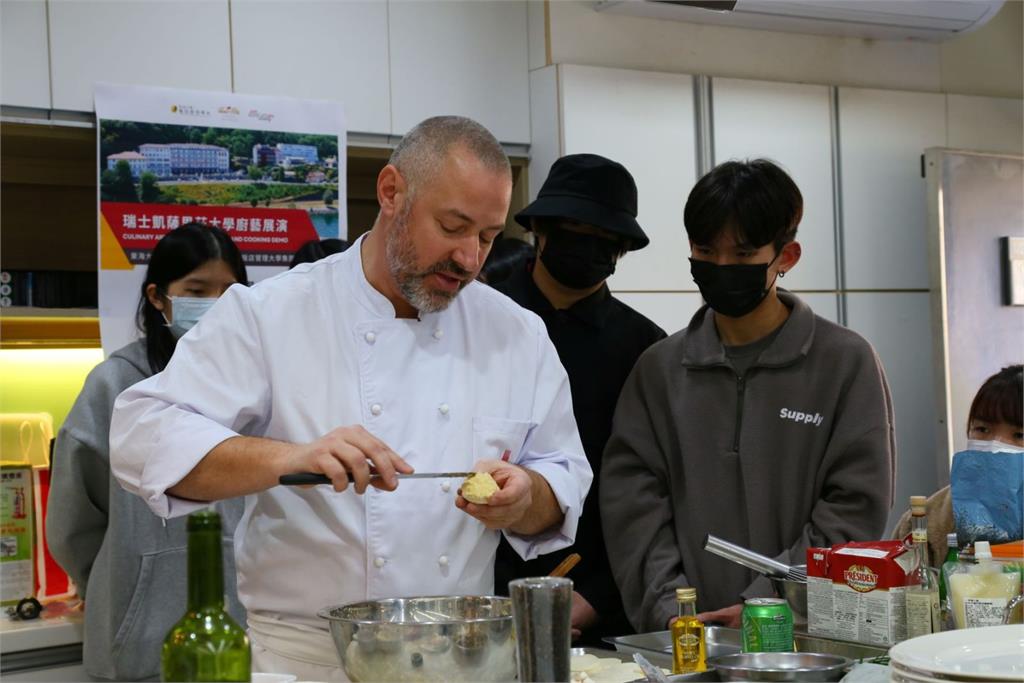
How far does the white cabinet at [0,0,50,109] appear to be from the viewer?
2.88 m

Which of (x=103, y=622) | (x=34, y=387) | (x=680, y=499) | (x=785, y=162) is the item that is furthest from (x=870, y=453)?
(x=34, y=387)

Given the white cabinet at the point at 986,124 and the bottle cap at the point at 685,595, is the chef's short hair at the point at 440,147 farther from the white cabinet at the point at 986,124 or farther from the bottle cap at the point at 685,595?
the white cabinet at the point at 986,124

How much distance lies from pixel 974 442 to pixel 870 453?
17.4 inches

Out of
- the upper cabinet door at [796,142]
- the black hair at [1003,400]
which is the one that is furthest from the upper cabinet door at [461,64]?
the black hair at [1003,400]

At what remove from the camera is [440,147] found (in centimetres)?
177

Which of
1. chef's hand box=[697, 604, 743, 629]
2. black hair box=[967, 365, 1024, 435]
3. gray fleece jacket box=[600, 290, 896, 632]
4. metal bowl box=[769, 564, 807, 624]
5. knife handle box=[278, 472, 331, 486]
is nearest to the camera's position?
knife handle box=[278, 472, 331, 486]

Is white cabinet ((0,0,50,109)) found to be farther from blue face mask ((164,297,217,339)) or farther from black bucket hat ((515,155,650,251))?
black bucket hat ((515,155,650,251))

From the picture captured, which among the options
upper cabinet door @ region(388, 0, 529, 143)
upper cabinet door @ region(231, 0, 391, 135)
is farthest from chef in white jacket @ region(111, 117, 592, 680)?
upper cabinet door @ region(388, 0, 529, 143)

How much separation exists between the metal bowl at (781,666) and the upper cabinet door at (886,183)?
2594 mm

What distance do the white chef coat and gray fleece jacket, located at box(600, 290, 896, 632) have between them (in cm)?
42

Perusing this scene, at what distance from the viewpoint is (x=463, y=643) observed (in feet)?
4.49

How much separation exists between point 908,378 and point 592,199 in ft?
6.81

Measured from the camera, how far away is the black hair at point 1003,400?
232 centimetres

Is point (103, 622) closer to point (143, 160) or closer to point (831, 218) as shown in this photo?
point (143, 160)
